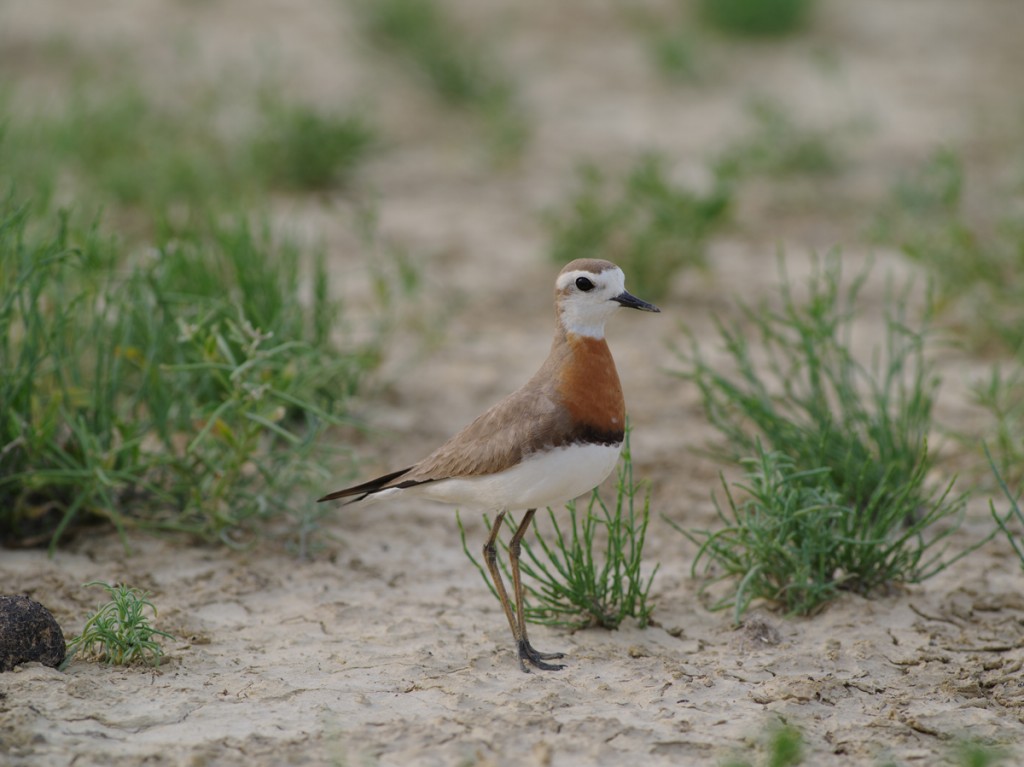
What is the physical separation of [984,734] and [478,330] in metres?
3.42

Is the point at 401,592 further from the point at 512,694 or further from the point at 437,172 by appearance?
the point at 437,172

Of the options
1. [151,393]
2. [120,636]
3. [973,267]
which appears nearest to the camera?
[120,636]

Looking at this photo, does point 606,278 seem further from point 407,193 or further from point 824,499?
point 407,193

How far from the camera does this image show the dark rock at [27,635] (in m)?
3.21

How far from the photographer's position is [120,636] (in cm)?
335

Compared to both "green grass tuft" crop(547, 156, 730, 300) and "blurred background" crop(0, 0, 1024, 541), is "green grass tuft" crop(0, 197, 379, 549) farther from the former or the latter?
"green grass tuft" crop(547, 156, 730, 300)

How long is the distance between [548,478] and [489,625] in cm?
76

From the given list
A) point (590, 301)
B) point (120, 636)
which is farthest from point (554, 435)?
→ point (120, 636)

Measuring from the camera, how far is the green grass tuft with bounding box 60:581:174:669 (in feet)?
10.9

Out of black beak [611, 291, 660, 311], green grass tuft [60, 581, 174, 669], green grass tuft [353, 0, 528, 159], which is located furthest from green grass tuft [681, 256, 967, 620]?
green grass tuft [353, 0, 528, 159]

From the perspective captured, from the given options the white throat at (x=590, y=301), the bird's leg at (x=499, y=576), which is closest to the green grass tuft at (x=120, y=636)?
the bird's leg at (x=499, y=576)

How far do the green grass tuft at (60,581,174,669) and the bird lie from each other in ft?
2.08

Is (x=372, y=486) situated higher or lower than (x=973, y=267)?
lower

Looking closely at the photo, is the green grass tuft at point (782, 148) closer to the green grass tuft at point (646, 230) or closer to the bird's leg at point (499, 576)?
the green grass tuft at point (646, 230)
